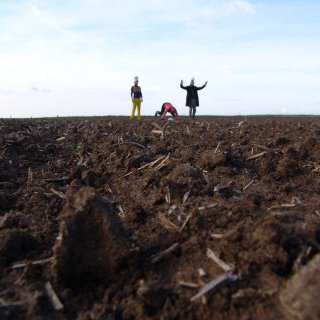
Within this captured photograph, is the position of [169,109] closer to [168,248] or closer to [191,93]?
[191,93]

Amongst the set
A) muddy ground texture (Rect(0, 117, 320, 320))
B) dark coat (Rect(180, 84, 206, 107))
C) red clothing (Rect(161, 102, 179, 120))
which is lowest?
muddy ground texture (Rect(0, 117, 320, 320))

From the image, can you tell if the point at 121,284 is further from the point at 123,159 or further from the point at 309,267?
the point at 123,159

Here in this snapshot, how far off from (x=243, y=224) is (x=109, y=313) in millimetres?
1135

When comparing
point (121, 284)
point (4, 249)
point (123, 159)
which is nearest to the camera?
point (121, 284)

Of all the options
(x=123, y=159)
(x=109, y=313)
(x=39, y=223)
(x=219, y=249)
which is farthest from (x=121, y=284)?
(x=123, y=159)

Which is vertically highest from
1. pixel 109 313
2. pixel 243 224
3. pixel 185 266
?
pixel 243 224

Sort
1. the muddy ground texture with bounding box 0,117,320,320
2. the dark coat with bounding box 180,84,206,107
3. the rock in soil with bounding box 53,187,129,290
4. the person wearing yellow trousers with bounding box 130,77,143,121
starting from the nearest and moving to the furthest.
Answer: the muddy ground texture with bounding box 0,117,320,320, the rock in soil with bounding box 53,187,129,290, the person wearing yellow trousers with bounding box 130,77,143,121, the dark coat with bounding box 180,84,206,107

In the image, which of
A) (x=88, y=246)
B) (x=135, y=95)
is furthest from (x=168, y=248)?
(x=135, y=95)

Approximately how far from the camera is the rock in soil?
350cm

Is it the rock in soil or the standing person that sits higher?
the standing person

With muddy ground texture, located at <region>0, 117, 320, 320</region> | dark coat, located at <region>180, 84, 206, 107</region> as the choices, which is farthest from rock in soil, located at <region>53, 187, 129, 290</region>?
dark coat, located at <region>180, 84, 206, 107</region>

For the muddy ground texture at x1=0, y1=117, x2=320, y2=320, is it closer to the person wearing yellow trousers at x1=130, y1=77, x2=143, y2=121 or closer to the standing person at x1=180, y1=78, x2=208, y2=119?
the person wearing yellow trousers at x1=130, y1=77, x2=143, y2=121

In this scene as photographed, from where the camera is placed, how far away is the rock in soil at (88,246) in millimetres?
3498

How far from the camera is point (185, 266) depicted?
3436 mm
